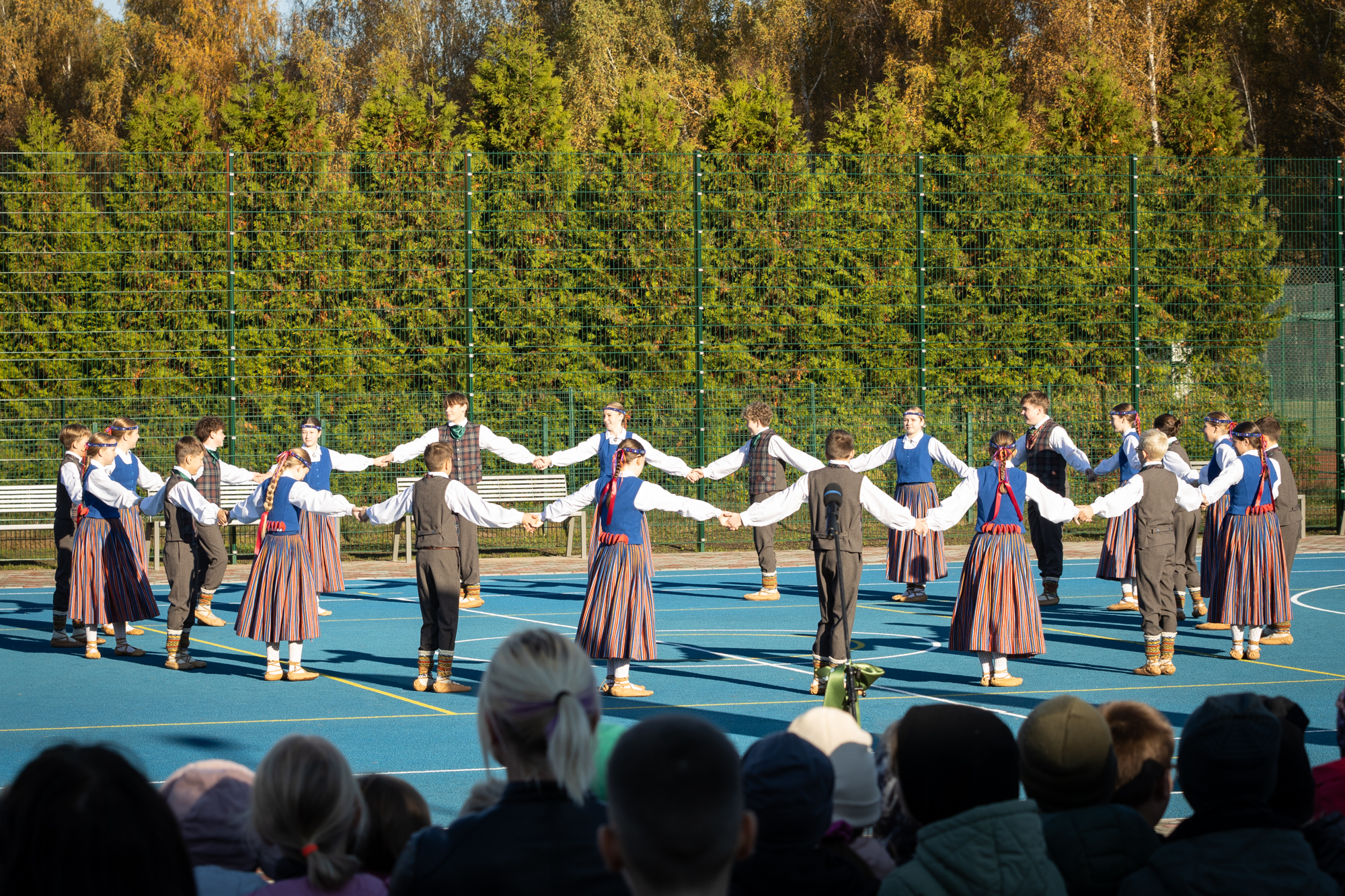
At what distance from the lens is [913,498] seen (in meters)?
13.1

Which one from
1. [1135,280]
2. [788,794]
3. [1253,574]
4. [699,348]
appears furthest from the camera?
[1135,280]

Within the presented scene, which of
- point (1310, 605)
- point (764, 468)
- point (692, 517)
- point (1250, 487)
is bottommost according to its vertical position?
point (1310, 605)

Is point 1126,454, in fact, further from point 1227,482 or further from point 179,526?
point 179,526

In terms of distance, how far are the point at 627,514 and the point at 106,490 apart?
4.45 meters

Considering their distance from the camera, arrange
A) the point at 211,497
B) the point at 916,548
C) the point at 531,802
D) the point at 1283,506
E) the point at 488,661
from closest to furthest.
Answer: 1. the point at 531,802
2. the point at 488,661
3. the point at 1283,506
4. the point at 211,497
5. the point at 916,548

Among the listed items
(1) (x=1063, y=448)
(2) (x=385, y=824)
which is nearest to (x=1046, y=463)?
(1) (x=1063, y=448)

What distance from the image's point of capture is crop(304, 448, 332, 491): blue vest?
1267 cm

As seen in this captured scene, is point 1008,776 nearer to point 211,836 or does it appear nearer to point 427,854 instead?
point 427,854

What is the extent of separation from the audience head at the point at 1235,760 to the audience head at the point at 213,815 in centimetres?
206

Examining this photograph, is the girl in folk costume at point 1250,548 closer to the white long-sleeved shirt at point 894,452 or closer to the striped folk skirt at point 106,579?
the white long-sleeved shirt at point 894,452

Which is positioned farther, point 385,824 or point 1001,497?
point 1001,497

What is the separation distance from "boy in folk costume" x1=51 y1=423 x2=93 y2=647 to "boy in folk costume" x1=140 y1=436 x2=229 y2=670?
962 millimetres

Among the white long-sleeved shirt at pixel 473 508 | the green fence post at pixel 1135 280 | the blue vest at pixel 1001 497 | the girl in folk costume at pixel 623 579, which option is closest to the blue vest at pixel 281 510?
the white long-sleeved shirt at pixel 473 508

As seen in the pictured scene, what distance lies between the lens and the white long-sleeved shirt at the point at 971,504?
353 inches
